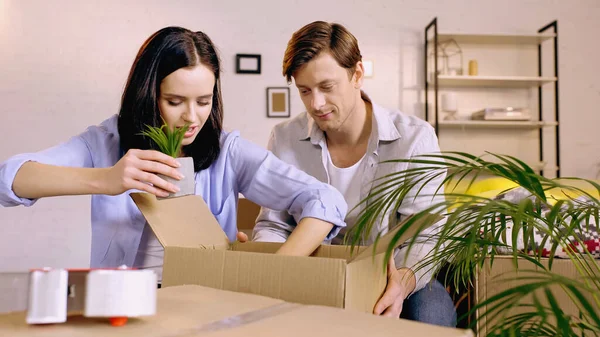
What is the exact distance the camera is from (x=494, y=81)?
3654 mm

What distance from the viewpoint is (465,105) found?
12.5ft

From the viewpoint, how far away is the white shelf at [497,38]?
143 inches

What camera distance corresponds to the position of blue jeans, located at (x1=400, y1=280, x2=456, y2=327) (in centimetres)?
140

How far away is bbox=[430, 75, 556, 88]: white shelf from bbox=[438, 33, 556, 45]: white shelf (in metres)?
0.26

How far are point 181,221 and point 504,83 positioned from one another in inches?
128

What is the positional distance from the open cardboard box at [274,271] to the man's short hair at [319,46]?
88 centimetres

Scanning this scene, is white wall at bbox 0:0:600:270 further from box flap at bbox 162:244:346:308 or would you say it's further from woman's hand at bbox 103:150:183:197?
box flap at bbox 162:244:346:308

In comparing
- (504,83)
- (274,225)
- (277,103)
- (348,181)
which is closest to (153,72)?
(274,225)

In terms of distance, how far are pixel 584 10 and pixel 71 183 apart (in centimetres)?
388

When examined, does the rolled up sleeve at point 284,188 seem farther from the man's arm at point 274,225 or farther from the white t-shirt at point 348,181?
the white t-shirt at point 348,181

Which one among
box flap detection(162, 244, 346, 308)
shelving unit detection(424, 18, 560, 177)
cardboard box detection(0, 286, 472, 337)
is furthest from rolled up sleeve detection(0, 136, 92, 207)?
shelving unit detection(424, 18, 560, 177)

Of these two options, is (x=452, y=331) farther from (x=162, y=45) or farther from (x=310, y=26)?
(x=310, y=26)

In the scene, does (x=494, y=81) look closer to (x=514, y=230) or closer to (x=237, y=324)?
(x=514, y=230)

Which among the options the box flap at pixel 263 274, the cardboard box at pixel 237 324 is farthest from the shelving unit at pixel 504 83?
the cardboard box at pixel 237 324
